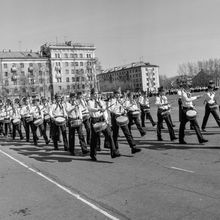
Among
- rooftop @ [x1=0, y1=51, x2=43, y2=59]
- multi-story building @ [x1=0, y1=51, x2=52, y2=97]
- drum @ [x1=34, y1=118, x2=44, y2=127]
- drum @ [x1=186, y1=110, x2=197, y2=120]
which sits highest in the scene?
rooftop @ [x1=0, y1=51, x2=43, y2=59]

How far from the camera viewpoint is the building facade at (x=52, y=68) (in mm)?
106688

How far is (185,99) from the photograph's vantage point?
11922 millimetres

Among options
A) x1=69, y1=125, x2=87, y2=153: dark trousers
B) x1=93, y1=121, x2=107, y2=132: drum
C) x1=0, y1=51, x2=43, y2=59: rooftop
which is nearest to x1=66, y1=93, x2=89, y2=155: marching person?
x1=69, y1=125, x2=87, y2=153: dark trousers

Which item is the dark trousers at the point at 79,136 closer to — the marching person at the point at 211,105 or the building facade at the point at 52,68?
the marching person at the point at 211,105

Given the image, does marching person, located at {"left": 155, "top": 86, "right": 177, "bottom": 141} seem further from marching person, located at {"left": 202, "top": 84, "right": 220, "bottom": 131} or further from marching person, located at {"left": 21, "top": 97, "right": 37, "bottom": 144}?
marching person, located at {"left": 21, "top": 97, "right": 37, "bottom": 144}

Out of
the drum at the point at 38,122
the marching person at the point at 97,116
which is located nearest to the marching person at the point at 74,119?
the marching person at the point at 97,116

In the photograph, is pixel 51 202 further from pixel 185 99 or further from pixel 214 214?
pixel 185 99

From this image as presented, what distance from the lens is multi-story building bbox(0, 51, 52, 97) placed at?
105125mm

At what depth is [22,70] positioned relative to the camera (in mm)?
110000

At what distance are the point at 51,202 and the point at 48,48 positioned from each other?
356 ft

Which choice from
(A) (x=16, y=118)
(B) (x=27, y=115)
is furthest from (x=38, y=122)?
(A) (x=16, y=118)

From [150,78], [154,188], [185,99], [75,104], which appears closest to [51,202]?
[154,188]

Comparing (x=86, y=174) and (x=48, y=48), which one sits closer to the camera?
(x=86, y=174)

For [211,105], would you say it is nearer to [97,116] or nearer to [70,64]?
[97,116]
